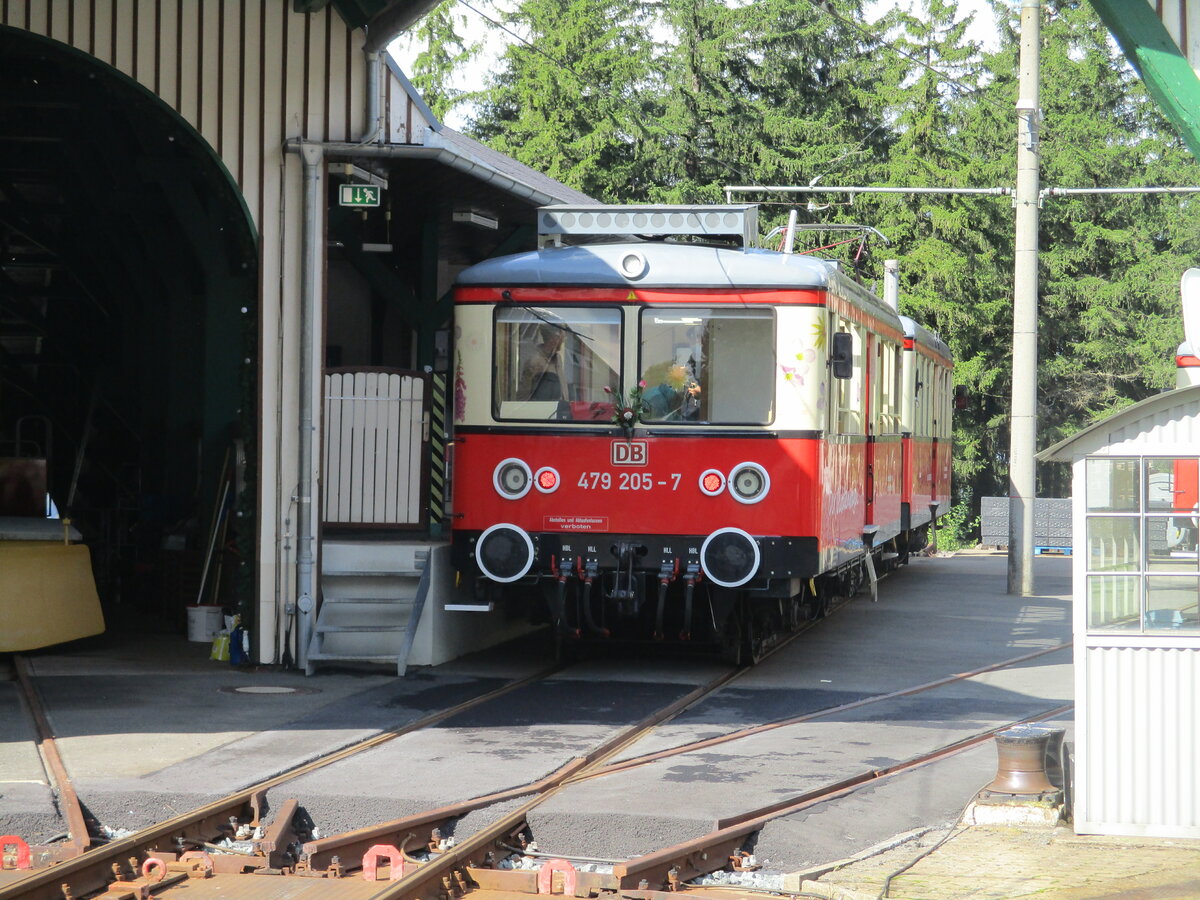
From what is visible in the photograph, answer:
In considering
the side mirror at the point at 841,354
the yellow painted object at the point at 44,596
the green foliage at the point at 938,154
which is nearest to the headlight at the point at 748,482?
the side mirror at the point at 841,354

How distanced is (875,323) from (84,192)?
7877mm

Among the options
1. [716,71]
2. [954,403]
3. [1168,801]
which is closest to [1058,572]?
[954,403]

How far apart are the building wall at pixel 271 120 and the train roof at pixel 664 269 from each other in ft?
4.62

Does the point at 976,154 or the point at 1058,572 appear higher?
the point at 976,154

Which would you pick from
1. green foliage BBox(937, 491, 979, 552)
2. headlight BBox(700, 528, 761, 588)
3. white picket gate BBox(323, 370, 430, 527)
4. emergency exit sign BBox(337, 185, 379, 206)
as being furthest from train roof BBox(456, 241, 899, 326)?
green foliage BBox(937, 491, 979, 552)

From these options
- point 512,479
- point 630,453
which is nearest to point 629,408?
point 630,453

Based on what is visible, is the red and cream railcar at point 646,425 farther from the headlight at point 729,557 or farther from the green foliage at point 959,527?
the green foliage at point 959,527

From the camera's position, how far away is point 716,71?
3894cm

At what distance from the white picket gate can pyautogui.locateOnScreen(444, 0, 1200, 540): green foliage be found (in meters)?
22.4

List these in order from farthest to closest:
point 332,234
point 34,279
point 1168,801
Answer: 1. point 34,279
2. point 332,234
3. point 1168,801

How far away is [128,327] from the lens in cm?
1817

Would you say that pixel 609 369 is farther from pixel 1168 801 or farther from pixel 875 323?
pixel 1168 801

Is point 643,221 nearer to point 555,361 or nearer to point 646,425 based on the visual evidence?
point 555,361

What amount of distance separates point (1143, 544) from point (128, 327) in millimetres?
13759
